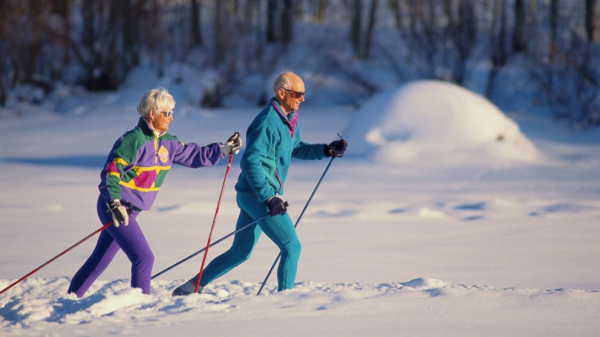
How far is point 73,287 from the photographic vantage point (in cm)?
427

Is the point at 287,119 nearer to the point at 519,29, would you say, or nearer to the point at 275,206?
the point at 275,206

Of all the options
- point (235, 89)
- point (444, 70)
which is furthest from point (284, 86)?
point (235, 89)

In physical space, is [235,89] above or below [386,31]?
below

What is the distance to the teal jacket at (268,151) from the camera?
4031 mm

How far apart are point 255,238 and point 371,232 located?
9.55 ft

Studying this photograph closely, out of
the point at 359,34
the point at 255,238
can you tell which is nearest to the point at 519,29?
the point at 359,34

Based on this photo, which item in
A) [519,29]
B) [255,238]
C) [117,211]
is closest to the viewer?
[117,211]

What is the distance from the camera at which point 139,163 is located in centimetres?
401

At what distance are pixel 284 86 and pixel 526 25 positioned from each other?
19.9m

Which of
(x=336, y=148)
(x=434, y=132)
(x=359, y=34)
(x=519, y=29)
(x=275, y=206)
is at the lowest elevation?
(x=434, y=132)

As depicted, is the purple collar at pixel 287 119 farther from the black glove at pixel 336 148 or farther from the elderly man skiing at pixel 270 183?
the black glove at pixel 336 148

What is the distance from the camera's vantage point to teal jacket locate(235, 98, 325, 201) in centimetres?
403

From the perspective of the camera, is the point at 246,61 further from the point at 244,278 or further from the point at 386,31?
the point at 244,278

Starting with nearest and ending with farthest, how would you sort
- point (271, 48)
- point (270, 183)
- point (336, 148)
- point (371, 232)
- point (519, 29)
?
1. point (270, 183)
2. point (336, 148)
3. point (371, 232)
4. point (519, 29)
5. point (271, 48)
